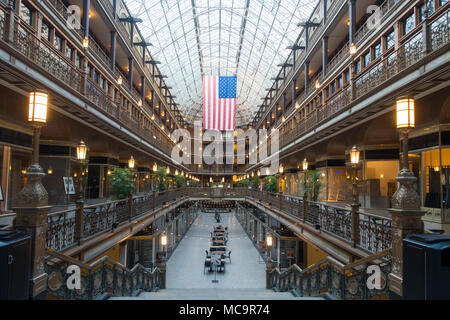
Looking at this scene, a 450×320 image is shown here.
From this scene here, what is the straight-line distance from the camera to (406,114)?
194 inches

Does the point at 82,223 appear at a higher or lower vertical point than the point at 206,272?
higher

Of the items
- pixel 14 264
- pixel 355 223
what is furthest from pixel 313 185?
pixel 14 264

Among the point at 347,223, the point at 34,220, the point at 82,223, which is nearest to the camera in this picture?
the point at 34,220

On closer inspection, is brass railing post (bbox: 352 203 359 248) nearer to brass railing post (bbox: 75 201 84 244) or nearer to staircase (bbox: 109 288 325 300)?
staircase (bbox: 109 288 325 300)

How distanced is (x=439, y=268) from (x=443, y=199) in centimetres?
822

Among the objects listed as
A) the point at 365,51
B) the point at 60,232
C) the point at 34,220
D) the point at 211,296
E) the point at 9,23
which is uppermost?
the point at 365,51

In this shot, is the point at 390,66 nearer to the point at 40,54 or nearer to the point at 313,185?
the point at 313,185

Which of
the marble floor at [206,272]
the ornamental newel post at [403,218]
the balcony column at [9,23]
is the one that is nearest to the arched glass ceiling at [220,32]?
the balcony column at [9,23]

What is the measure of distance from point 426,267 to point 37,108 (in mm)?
6477

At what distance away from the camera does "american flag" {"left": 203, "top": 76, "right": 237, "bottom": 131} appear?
27.7 meters

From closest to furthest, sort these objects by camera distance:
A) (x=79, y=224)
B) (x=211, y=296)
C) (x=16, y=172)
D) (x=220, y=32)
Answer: (x=211, y=296)
(x=79, y=224)
(x=16, y=172)
(x=220, y=32)

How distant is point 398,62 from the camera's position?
31.9 ft
